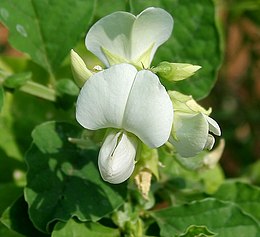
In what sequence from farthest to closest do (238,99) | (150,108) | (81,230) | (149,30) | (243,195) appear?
(238,99), (243,195), (81,230), (149,30), (150,108)

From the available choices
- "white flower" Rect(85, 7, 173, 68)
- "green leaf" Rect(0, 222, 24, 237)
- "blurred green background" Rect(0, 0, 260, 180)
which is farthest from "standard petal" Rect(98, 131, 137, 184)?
"blurred green background" Rect(0, 0, 260, 180)

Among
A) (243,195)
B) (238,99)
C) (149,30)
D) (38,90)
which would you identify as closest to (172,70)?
(149,30)

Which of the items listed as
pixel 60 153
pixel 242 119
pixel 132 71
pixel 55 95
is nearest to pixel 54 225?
pixel 60 153

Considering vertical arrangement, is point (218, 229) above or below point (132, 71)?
below

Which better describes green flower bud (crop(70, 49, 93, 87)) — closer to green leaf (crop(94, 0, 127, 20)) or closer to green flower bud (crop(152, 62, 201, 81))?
green flower bud (crop(152, 62, 201, 81))

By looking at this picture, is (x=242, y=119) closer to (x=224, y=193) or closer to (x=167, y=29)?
(x=224, y=193)

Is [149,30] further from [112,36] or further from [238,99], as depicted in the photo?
[238,99]

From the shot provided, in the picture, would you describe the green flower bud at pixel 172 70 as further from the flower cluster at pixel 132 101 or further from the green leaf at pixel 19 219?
the green leaf at pixel 19 219
